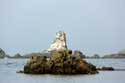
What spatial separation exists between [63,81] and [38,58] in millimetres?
10130

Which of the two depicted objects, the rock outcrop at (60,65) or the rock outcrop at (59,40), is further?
the rock outcrop at (59,40)

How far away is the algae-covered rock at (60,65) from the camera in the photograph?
60.7m

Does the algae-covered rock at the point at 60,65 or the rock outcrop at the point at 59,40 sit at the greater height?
the rock outcrop at the point at 59,40

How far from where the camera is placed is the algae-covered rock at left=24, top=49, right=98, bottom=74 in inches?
2388

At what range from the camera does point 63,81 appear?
52.6 m

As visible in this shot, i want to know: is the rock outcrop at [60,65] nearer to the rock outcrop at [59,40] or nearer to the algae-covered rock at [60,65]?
the algae-covered rock at [60,65]

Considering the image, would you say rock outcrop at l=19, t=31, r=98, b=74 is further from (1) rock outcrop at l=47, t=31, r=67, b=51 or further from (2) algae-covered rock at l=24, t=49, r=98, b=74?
(1) rock outcrop at l=47, t=31, r=67, b=51

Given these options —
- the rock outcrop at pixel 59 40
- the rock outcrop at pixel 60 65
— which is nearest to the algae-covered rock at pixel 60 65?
the rock outcrop at pixel 60 65

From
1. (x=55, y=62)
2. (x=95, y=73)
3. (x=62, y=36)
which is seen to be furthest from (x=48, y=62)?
(x=62, y=36)

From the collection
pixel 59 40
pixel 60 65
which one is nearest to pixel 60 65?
pixel 60 65

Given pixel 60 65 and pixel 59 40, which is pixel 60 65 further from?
pixel 59 40

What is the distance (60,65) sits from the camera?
2384 inches

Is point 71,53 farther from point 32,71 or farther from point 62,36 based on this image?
point 62,36

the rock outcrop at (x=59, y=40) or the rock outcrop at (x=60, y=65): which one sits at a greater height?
the rock outcrop at (x=59, y=40)
